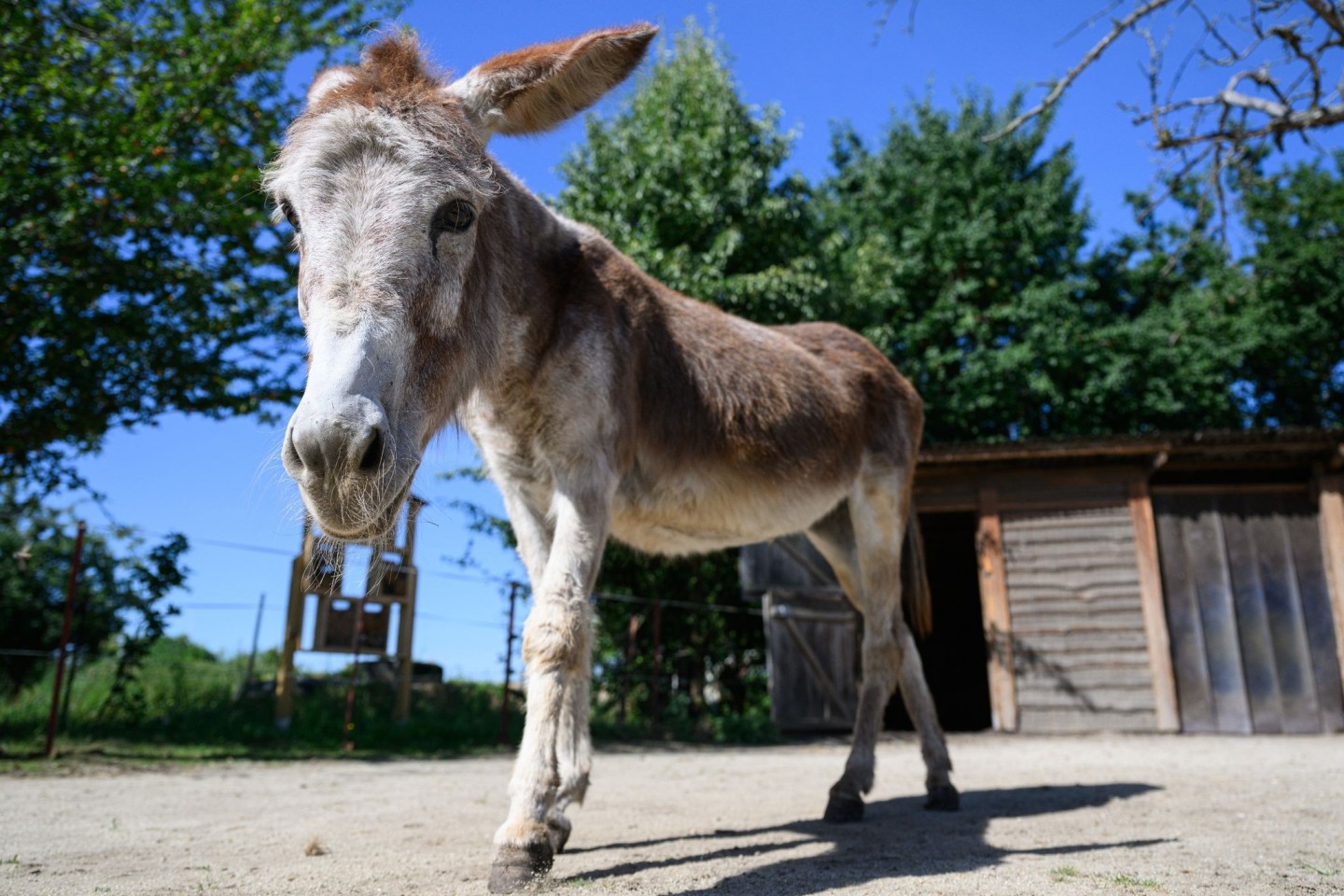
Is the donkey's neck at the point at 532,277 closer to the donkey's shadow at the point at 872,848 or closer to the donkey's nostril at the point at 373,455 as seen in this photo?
the donkey's nostril at the point at 373,455

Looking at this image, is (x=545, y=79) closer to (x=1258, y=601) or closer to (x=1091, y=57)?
(x=1091, y=57)

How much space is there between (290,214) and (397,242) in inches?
18.2

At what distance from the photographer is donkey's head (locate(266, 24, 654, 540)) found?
6.26 feet

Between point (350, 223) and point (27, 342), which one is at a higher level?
point (27, 342)

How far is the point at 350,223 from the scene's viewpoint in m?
2.22

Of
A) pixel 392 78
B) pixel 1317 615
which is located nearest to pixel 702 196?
pixel 1317 615

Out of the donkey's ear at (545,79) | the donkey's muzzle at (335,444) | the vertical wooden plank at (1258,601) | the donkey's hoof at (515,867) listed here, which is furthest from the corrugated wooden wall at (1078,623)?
the donkey's muzzle at (335,444)

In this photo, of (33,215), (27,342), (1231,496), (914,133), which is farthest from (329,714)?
(914,133)

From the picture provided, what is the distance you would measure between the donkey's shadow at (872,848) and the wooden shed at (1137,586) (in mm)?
7791

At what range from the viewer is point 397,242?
2.23 metres

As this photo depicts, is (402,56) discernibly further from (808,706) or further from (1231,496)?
(1231,496)

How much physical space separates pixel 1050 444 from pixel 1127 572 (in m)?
2.12

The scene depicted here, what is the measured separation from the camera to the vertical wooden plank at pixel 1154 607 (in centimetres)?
1146

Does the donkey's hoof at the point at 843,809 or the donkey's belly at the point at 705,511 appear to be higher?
the donkey's belly at the point at 705,511
